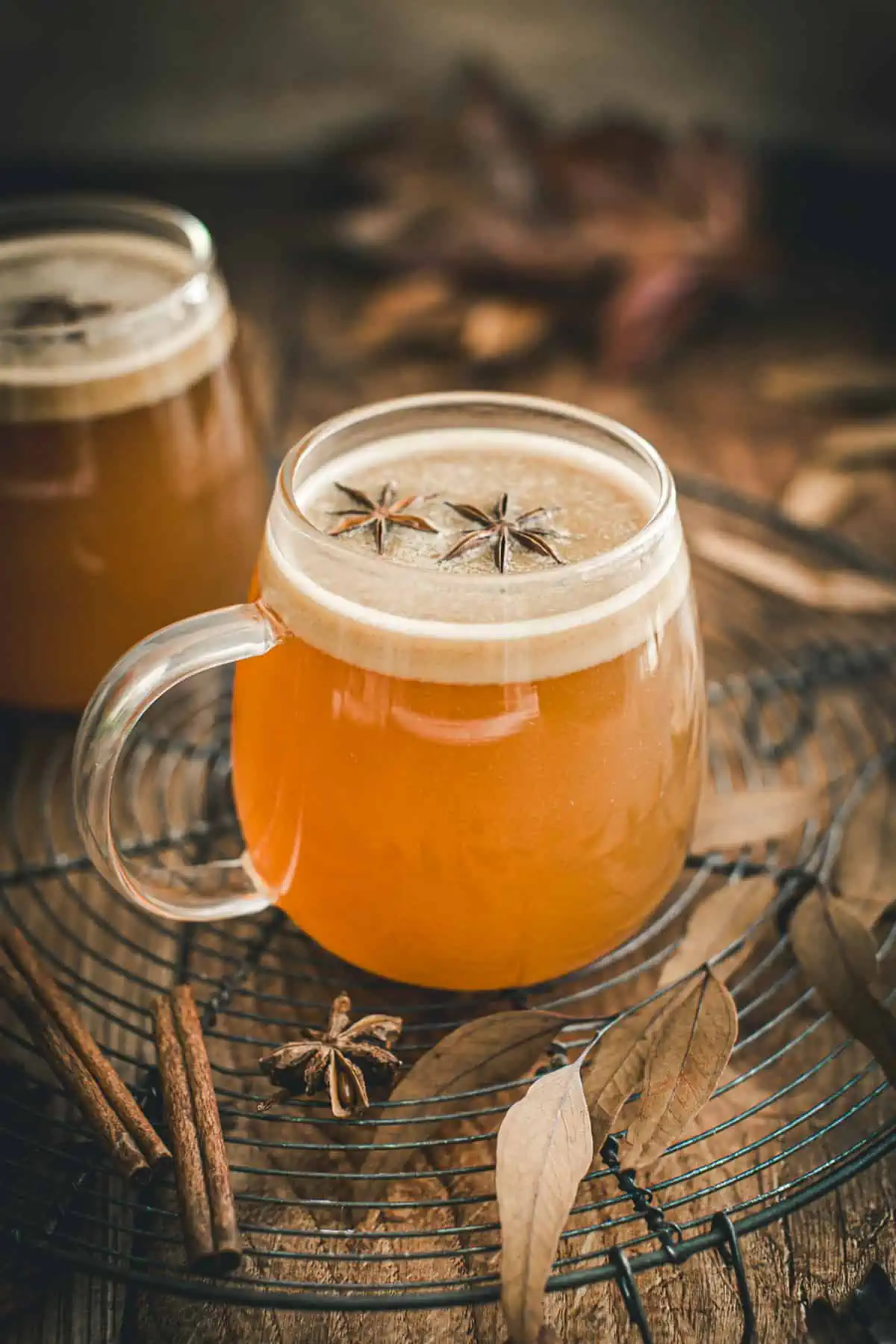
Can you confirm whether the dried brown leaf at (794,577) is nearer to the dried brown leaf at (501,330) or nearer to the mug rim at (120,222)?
the dried brown leaf at (501,330)

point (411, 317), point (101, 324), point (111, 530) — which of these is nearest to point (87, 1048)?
point (111, 530)

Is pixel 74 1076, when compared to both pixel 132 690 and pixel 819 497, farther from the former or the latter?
pixel 819 497

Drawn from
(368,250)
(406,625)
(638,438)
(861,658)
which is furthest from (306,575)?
(368,250)

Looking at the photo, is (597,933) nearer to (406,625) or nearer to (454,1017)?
(454,1017)

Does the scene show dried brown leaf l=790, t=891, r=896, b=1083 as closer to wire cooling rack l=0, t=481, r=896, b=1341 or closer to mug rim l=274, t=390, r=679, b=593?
wire cooling rack l=0, t=481, r=896, b=1341

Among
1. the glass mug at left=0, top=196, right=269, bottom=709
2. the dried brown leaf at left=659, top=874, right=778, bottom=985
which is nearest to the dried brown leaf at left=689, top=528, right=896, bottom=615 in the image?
the dried brown leaf at left=659, top=874, right=778, bottom=985

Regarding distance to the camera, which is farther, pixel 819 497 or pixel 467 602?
pixel 819 497
